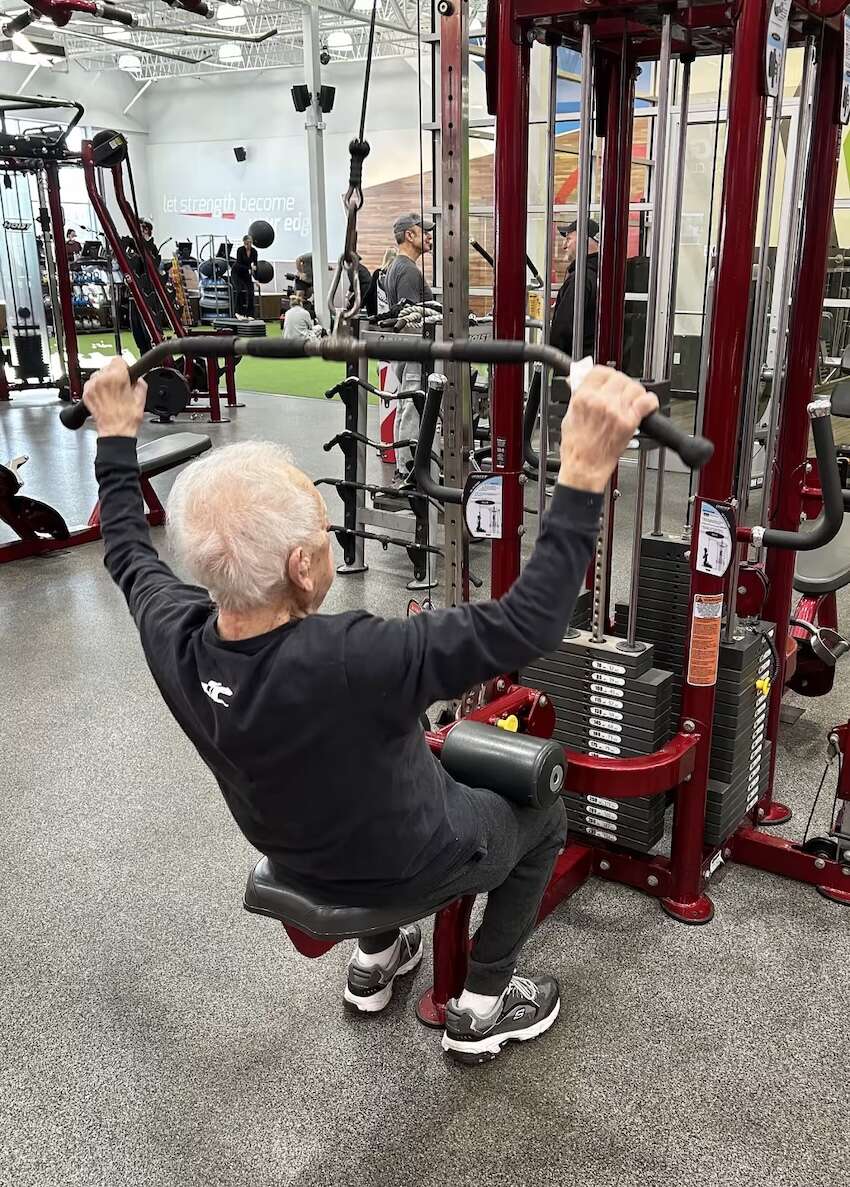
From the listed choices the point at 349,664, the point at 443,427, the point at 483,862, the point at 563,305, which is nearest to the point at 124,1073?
the point at 483,862

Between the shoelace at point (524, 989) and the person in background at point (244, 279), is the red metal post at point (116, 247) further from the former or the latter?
the person in background at point (244, 279)

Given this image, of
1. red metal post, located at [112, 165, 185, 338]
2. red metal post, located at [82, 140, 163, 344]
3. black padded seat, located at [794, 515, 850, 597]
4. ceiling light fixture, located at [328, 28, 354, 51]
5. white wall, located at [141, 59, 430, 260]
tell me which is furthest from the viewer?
white wall, located at [141, 59, 430, 260]

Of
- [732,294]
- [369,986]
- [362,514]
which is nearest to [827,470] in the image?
[732,294]

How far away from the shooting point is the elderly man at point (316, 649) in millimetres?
1249

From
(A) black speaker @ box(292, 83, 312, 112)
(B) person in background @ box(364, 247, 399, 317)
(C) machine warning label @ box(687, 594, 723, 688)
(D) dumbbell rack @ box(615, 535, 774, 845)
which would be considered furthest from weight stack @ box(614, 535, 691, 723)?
(A) black speaker @ box(292, 83, 312, 112)

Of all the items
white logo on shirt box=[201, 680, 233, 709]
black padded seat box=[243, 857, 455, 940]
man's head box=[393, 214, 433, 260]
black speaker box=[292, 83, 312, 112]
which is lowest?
black padded seat box=[243, 857, 455, 940]

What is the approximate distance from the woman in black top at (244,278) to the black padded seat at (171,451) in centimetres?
1506

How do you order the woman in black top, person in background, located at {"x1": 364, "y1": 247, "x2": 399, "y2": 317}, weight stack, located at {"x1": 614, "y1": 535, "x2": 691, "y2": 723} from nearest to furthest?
weight stack, located at {"x1": 614, "y1": 535, "x2": 691, "y2": 723} → person in background, located at {"x1": 364, "y1": 247, "x2": 399, "y2": 317} → the woman in black top

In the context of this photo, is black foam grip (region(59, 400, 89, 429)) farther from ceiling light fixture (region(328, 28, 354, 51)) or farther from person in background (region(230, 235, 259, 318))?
ceiling light fixture (region(328, 28, 354, 51))

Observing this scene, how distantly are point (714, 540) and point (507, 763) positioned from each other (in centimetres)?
68

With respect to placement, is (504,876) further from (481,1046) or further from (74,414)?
(74,414)

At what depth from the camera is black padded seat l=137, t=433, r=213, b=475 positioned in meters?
1.95

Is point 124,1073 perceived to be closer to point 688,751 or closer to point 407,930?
point 407,930

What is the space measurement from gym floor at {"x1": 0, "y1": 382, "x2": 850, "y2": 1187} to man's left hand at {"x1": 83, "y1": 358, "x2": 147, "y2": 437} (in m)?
1.31
